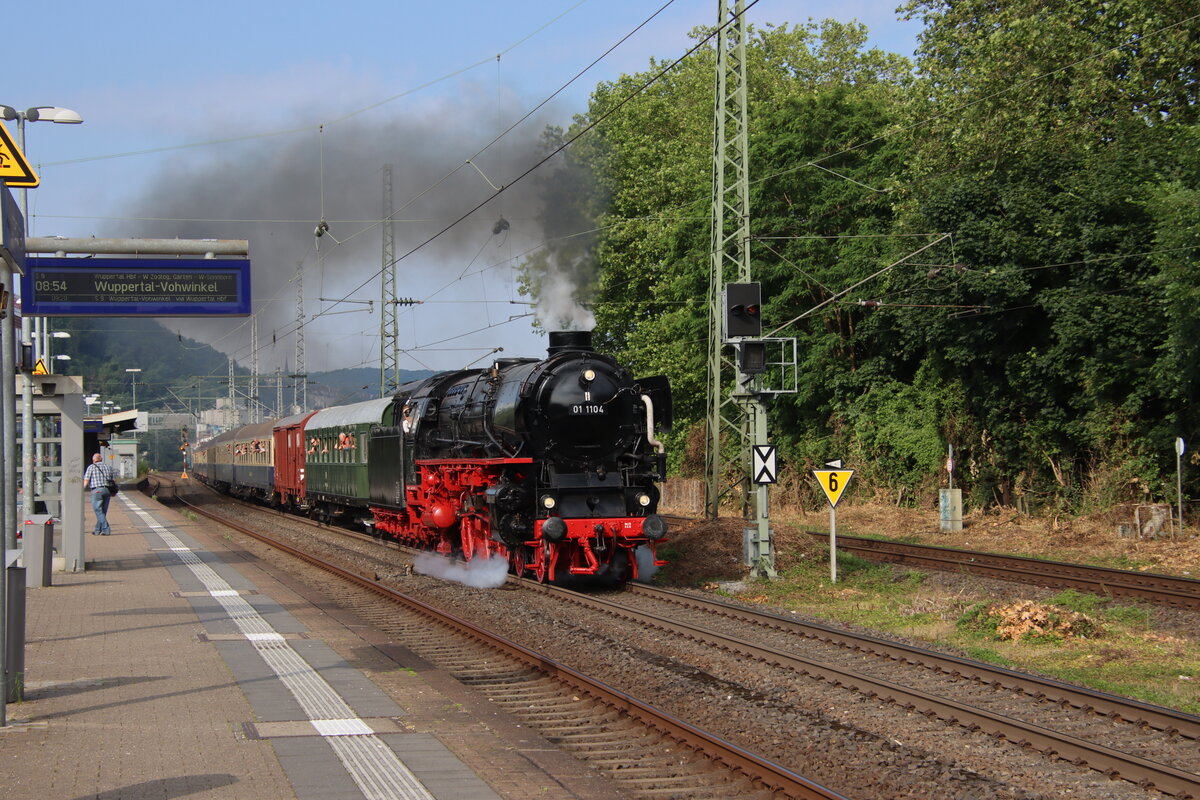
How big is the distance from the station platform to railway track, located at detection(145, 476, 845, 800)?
29cm

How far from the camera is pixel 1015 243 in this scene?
24172 millimetres

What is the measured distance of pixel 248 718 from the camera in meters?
7.95

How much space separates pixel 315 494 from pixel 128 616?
18492 millimetres

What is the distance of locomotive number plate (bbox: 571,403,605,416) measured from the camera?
1584 cm

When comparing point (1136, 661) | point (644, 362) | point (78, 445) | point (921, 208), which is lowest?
point (1136, 661)

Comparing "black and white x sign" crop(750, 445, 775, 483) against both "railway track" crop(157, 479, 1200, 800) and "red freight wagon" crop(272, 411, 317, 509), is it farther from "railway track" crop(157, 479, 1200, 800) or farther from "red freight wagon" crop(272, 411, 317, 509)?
"red freight wagon" crop(272, 411, 317, 509)

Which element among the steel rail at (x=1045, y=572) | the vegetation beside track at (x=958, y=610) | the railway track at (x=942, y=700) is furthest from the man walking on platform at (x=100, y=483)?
the steel rail at (x=1045, y=572)

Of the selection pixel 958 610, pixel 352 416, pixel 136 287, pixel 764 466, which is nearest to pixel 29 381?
pixel 136 287

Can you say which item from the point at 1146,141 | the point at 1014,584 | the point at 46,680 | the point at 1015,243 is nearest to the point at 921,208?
the point at 1015,243

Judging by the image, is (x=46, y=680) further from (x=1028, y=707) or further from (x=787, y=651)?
(x=1028, y=707)

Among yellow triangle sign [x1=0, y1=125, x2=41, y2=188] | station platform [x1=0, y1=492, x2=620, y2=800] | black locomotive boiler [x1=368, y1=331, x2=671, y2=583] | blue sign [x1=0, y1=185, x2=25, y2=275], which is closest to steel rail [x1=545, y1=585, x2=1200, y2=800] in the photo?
station platform [x1=0, y1=492, x2=620, y2=800]

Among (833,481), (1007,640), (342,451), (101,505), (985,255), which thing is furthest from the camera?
(342,451)

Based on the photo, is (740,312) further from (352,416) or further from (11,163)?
(352,416)

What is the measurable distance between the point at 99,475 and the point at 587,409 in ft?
45.1
